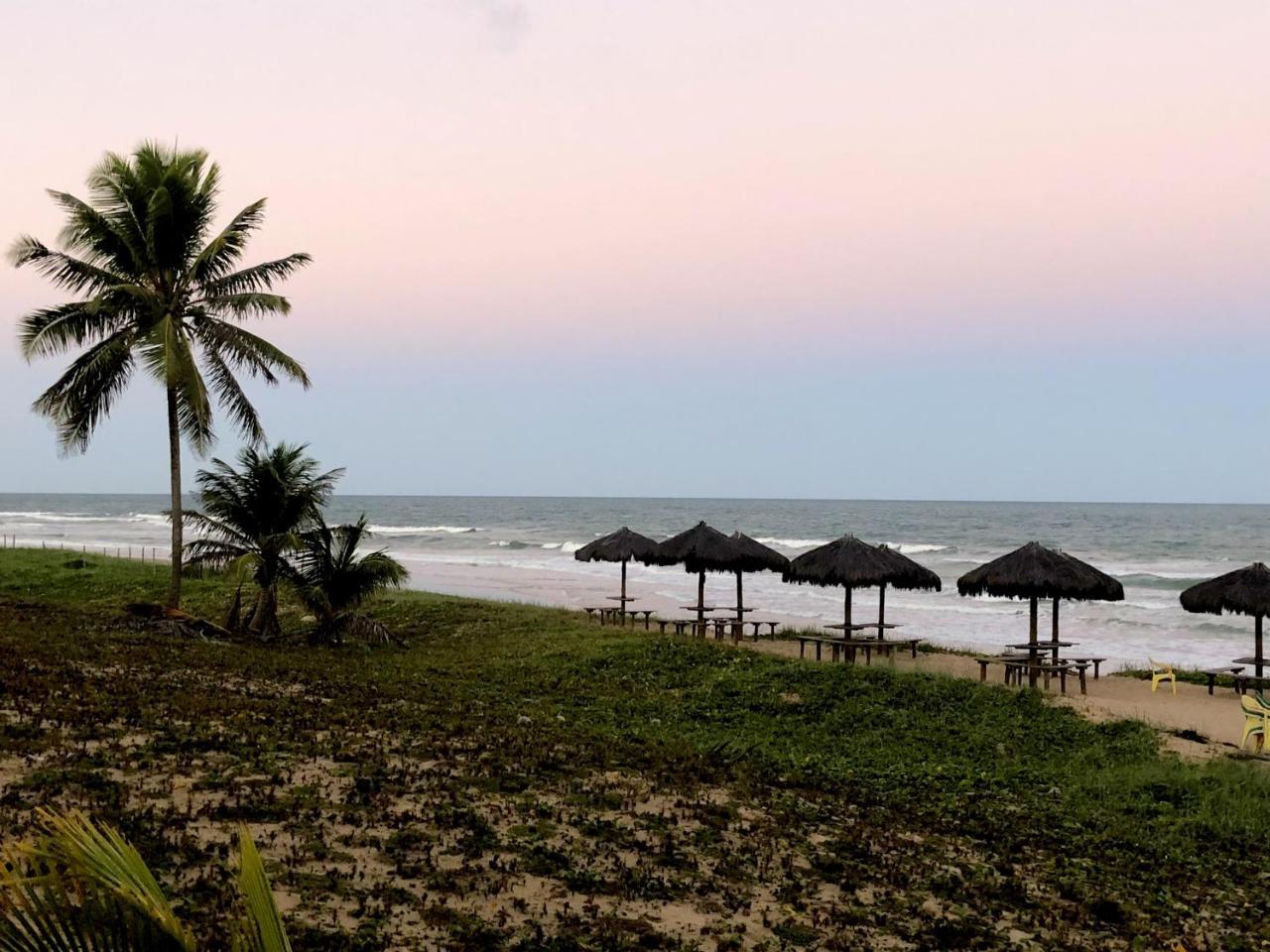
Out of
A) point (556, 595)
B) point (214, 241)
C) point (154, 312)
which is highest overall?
point (214, 241)

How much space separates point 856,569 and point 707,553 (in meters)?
3.50

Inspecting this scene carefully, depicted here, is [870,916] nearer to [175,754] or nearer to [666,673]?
[175,754]

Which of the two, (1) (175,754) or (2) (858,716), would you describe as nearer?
(1) (175,754)

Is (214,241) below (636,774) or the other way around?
the other way around

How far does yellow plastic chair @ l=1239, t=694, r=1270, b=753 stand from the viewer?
Answer: 37.9ft

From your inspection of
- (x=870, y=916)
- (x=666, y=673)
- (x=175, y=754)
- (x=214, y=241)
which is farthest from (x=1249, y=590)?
(x=214, y=241)

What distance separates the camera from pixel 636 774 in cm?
825

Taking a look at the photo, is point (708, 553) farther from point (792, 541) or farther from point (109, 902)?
point (792, 541)

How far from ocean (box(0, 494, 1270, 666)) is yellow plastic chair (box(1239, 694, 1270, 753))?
8.82 metres

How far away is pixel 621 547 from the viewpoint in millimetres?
22203

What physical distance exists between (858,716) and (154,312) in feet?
44.5

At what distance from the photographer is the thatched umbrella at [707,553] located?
19781 mm

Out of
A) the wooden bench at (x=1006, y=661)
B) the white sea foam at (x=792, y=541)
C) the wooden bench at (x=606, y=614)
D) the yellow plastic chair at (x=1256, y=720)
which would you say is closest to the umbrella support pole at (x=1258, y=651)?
the wooden bench at (x=1006, y=661)

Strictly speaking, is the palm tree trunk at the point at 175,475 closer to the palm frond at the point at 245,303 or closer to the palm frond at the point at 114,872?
the palm frond at the point at 245,303
